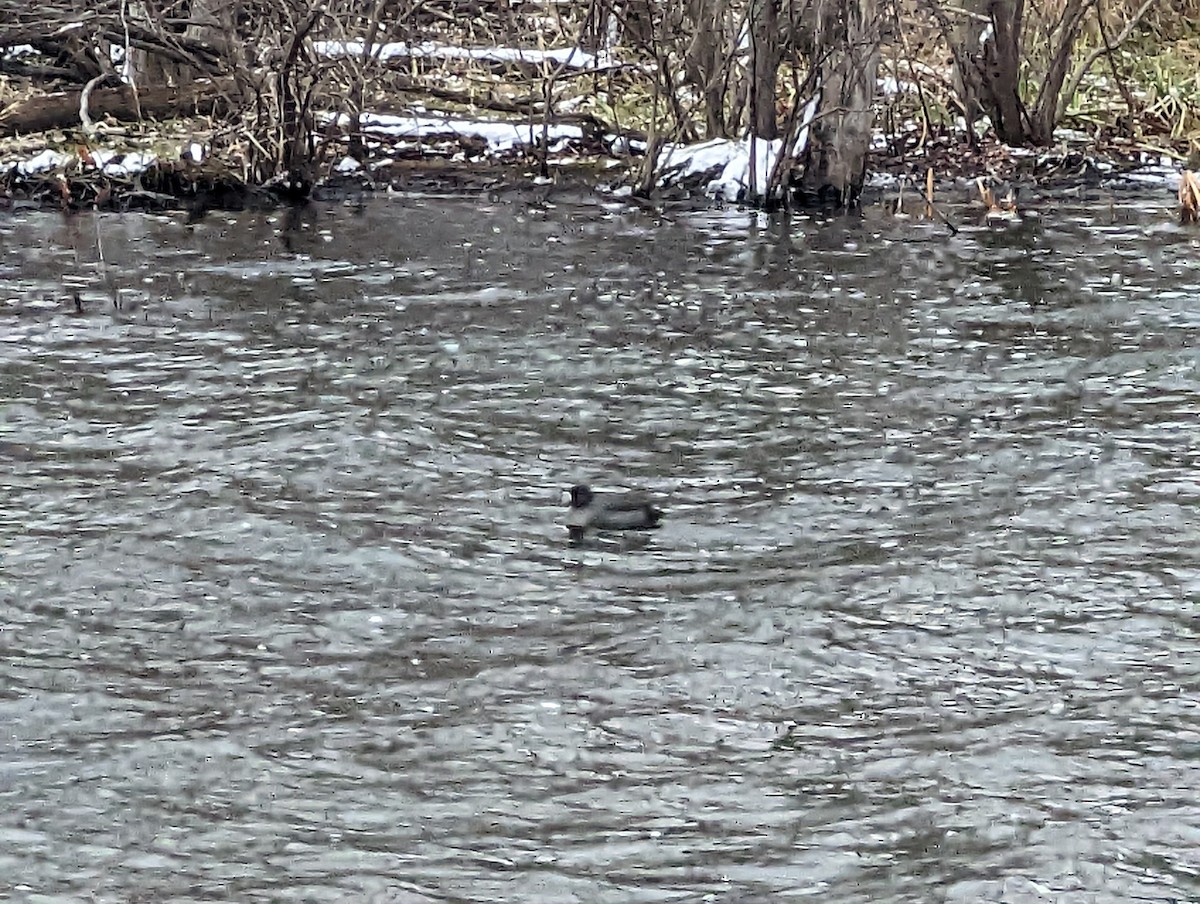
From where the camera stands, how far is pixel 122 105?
18000 millimetres

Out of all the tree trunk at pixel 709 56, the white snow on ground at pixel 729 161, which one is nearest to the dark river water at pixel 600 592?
the white snow on ground at pixel 729 161

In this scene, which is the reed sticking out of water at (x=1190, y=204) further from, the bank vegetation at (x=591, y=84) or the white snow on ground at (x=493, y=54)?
the white snow on ground at (x=493, y=54)

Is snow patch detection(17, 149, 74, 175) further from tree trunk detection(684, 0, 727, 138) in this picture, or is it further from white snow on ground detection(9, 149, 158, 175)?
tree trunk detection(684, 0, 727, 138)

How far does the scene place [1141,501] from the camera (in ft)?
25.6

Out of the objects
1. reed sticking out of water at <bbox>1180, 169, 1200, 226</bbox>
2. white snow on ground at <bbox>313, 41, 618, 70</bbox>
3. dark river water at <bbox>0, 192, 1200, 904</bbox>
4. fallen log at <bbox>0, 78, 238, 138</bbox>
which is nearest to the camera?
dark river water at <bbox>0, 192, 1200, 904</bbox>

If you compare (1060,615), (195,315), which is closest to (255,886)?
(1060,615)

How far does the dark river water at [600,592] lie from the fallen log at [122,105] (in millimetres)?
5564

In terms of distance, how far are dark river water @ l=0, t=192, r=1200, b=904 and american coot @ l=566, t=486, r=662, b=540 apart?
0.10 metres

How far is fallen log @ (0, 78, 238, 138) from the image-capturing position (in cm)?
1752

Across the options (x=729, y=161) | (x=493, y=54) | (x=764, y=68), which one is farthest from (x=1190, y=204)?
(x=493, y=54)

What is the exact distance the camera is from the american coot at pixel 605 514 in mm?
7480

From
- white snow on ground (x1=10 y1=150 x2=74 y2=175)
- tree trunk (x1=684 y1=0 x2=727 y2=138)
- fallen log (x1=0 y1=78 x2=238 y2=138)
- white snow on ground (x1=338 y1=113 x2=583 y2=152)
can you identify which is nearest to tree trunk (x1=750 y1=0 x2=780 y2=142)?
tree trunk (x1=684 y1=0 x2=727 y2=138)

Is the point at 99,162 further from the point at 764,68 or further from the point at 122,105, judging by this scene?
the point at 764,68

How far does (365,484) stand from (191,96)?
1111 centimetres
